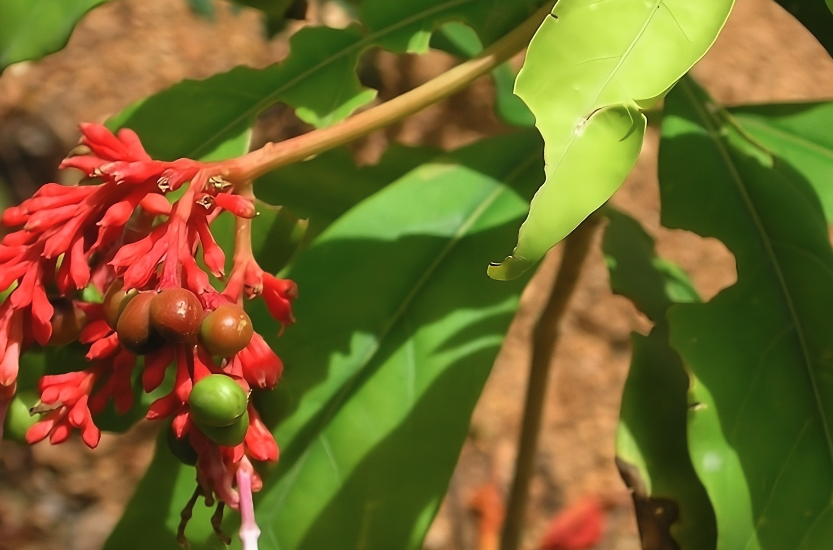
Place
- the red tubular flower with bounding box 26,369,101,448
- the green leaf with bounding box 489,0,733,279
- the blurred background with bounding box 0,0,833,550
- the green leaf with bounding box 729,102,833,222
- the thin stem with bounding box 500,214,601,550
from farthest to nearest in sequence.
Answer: the blurred background with bounding box 0,0,833,550
the thin stem with bounding box 500,214,601,550
the green leaf with bounding box 729,102,833,222
the red tubular flower with bounding box 26,369,101,448
the green leaf with bounding box 489,0,733,279

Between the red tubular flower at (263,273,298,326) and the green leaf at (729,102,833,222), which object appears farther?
the green leaf at (729,102,833,222)

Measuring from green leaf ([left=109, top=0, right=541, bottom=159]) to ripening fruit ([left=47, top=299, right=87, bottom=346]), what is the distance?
19 centimetres

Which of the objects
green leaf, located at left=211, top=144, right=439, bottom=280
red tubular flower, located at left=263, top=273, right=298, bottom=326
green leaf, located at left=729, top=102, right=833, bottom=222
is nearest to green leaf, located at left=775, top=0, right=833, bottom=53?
green leaf, located at left=729, top=102, right=833, bottom=222

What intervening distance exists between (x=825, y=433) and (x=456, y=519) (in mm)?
1013

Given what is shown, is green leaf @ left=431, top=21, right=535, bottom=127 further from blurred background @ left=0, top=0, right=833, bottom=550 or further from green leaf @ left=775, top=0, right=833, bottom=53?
blurred background @ left=0, top=0, right=833, bottom=550

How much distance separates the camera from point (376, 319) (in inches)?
22.3

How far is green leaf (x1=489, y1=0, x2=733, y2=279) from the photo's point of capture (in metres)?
0.30

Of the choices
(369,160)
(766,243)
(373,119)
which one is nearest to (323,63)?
(373,119)

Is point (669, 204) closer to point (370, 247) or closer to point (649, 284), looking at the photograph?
point (649, 284)

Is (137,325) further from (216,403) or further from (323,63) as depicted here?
(323,63)

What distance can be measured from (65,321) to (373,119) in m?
0.23

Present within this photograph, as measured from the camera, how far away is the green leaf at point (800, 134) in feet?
2.09

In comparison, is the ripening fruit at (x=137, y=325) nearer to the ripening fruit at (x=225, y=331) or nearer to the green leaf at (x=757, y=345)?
the ripening fruit at (x=225, y=331)

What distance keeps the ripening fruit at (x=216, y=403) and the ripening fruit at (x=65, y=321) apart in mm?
143
